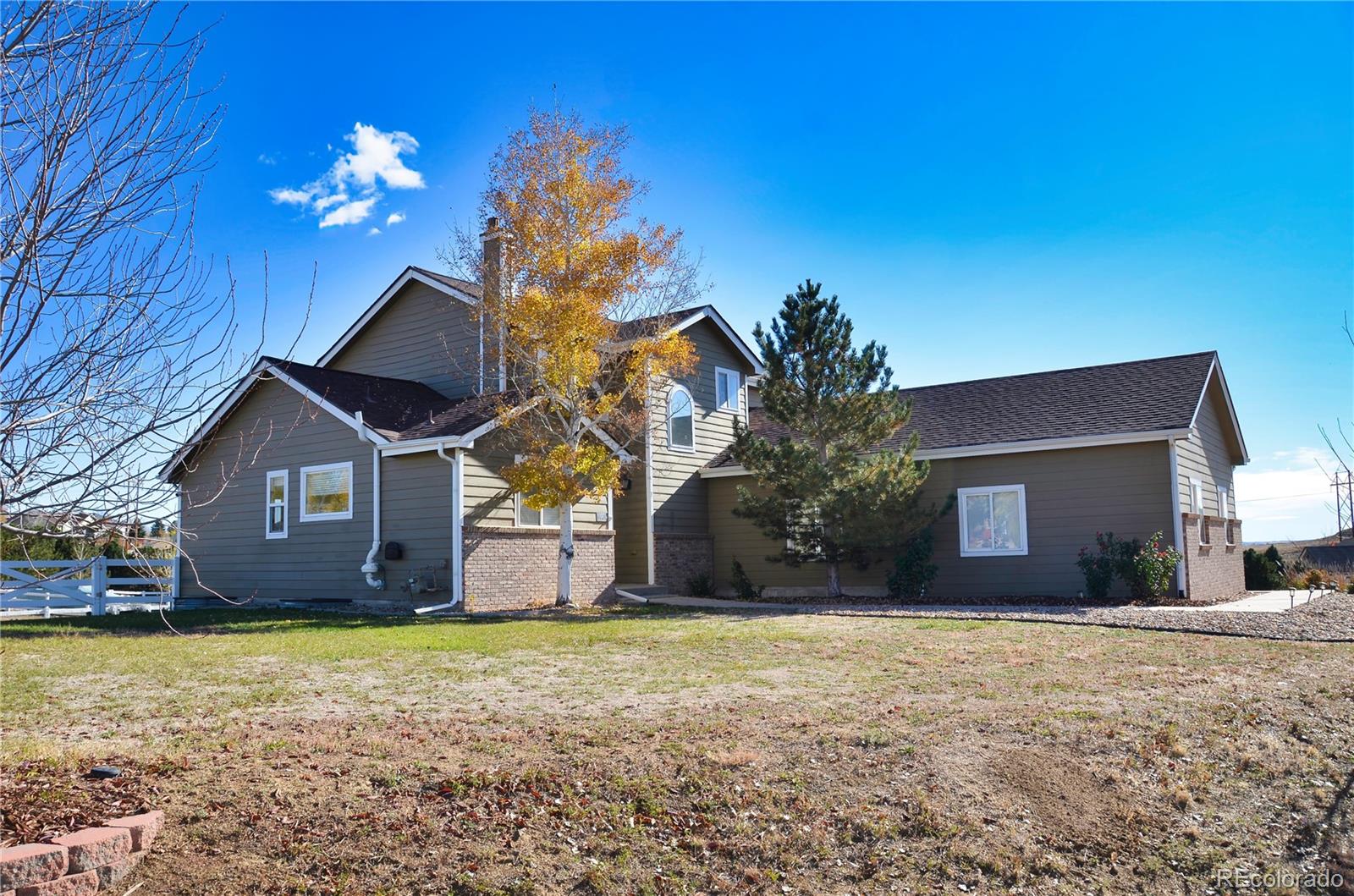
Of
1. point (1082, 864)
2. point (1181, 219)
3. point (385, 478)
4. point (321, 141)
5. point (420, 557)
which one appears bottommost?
point (1082, 864)

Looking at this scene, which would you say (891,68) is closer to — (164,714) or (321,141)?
(321,141)

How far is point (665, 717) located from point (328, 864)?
324 centimetres

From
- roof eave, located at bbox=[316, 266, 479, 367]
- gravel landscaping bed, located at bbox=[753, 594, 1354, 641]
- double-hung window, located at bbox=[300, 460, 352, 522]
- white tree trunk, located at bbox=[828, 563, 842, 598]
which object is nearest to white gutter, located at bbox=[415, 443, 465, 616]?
double-hung window, located at bbox=[300, 460, 352, 522]

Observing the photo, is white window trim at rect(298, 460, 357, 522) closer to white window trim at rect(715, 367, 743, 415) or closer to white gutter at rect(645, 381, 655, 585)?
white gutter at rect(645, 381, 655, 585)

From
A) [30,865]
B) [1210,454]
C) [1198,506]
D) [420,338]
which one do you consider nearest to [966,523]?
[1198,506]

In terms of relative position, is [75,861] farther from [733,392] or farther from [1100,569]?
[733,392]

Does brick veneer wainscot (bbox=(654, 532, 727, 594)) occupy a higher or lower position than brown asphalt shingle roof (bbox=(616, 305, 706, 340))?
lower

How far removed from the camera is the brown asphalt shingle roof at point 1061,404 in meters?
19.0

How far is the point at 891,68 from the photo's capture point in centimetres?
1487

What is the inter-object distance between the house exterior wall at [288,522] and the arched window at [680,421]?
24.1ft

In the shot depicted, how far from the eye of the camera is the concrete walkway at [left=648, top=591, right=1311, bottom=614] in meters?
16.5

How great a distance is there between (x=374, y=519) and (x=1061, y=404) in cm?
1426

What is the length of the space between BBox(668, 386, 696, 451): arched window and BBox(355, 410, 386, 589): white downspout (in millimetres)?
7115

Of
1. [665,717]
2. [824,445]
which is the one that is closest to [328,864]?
[665,717]
